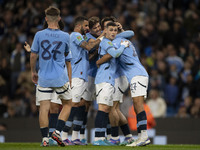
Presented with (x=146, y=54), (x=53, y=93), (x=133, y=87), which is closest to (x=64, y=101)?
(x=53, y=93)

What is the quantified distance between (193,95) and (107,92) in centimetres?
663

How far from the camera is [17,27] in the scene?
63.3 feet

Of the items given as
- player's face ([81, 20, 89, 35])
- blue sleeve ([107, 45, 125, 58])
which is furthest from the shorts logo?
player's face ([81, 20, 89, 35])

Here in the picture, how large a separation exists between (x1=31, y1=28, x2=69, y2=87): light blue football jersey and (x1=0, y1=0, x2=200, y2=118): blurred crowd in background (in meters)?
6.11

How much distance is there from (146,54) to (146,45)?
0.46 metres

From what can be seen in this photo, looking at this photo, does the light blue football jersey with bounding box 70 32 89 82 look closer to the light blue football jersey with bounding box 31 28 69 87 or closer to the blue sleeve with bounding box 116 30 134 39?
the blue sleeve with bounding box 116 30 134 39

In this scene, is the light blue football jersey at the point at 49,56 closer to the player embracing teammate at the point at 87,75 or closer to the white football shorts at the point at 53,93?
the player embracing teammate at the point at 87,75

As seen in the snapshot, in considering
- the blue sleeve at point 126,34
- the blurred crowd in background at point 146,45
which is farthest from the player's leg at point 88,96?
the blurred crowd in background at point 146,45

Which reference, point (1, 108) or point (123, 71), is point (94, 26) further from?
point (1, 108)

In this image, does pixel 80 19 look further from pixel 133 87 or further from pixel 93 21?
pixel 133 87

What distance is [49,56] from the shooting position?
9.21 meters

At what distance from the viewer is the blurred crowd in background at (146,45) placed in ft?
52.2

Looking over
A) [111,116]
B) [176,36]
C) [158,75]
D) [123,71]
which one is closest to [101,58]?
[123,71]

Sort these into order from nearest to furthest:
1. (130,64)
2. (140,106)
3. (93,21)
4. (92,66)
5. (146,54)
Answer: (140,106) < (130,64) < (93,21) < (92,66) < (146,54)
